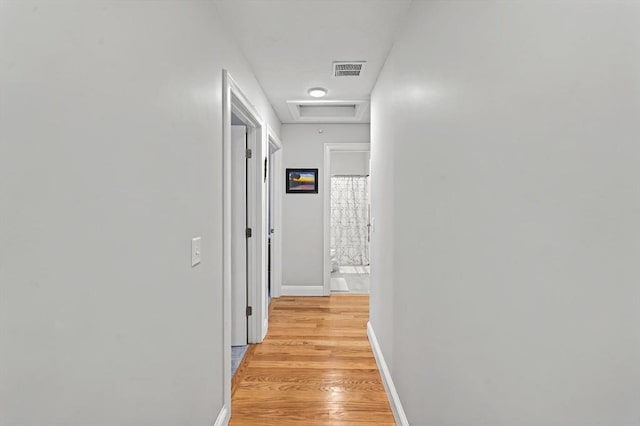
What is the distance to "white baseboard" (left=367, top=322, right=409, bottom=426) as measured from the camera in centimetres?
196

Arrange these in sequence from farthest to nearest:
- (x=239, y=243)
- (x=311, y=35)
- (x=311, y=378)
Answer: (x=239, y=243), (x=311, y=378), (x=311, y=35)

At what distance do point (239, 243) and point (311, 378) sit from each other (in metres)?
1.34

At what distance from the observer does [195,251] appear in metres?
1.58

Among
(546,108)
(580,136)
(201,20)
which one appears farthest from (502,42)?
(201,20)

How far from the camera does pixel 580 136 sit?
2.04ft

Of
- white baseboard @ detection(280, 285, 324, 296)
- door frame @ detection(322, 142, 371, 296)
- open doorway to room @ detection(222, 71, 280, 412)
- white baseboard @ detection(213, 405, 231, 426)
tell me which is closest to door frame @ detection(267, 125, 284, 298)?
white baseboard @ detection(280, 285, 324, 296)

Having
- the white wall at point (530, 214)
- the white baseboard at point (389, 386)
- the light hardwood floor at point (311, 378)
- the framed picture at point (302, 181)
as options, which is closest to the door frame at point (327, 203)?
the framed picture at point (302, 181)

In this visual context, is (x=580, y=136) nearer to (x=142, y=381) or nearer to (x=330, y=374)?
(x=142, y=381)

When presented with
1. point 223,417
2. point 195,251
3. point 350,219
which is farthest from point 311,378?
point 350,219

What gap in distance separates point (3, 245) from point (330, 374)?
2426mm

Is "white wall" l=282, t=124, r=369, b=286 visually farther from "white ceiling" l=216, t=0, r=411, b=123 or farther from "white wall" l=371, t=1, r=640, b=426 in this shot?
"white wall" l=371, t=1, r=640, b=426

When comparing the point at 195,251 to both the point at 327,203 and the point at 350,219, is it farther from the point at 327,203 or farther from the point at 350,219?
the point at 350,219

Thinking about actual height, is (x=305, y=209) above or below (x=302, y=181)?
below

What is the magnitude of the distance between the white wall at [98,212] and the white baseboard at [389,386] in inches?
44.7
